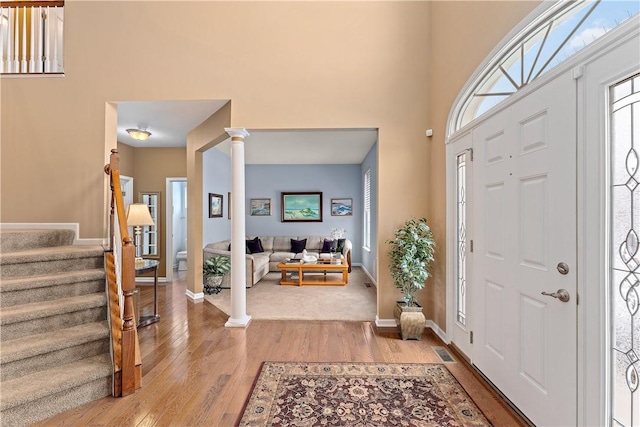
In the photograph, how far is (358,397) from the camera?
2150 mm

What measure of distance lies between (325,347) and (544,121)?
261 cm

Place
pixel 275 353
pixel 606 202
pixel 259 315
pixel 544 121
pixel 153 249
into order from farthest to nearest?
pixel 153 249 < pixel 259 315 < pixel 275 353 < pixel 544 121 < pixel 606 202

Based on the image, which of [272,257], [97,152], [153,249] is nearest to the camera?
[97,152]

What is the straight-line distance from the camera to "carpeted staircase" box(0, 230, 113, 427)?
192cm

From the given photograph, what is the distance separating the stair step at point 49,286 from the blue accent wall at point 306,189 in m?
5.51

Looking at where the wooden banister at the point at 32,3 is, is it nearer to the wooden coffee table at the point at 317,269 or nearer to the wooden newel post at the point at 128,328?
the wooden newel post at the point at 128,328

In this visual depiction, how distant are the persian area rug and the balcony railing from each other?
14.4 feet

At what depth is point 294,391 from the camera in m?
2.22

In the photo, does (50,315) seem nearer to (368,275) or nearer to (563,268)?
(563,268)

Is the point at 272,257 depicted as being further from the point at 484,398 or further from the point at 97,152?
the point at 484,398

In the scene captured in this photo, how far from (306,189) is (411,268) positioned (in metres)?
5.35

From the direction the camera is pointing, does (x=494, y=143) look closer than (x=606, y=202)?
No

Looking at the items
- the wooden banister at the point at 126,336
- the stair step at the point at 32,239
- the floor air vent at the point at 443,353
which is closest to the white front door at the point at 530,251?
the floor air vent at the point at 443,353

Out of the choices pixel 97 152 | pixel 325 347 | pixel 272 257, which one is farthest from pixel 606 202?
pixel 272 257
